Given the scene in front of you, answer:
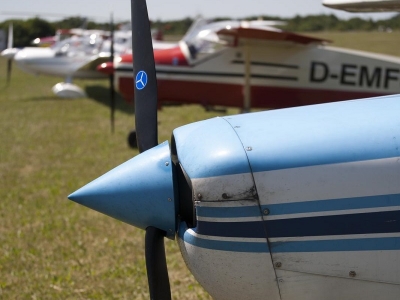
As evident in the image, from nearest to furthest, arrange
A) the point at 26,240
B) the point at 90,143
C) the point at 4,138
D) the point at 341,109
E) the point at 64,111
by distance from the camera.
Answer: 1. the point at 341,109
2. the point at 26,240
3. the point at 90,143
4. the point at 4,138
5. the point at 64,111

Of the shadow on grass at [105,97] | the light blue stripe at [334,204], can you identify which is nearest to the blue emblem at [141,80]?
the light blue stripe at [334,204]

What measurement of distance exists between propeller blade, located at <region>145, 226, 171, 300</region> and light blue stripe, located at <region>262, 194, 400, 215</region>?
515 mm

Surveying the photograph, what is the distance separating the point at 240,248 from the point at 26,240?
3119 millimetres

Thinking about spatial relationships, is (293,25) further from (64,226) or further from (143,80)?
(143,80)

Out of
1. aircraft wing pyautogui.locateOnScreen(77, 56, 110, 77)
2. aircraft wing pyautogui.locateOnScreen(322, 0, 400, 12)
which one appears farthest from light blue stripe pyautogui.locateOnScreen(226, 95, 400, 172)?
aircraft wing pyautogui.locateOnScreen(77, 56, 110, 77)

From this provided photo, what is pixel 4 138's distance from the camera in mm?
10039

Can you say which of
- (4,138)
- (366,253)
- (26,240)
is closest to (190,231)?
(366,253)

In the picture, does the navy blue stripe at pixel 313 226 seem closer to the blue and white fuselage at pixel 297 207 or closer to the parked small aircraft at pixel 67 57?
the blue and white fuselage at pixel 297 207

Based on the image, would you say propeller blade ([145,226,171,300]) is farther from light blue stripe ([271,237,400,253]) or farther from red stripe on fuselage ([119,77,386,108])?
red stripe on fuselage ([119,77,386,108])

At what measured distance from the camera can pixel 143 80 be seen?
9.63 feet

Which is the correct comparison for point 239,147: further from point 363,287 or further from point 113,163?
point 113,163

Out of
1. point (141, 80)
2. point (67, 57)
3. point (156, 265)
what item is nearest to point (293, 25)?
point (67, 57)

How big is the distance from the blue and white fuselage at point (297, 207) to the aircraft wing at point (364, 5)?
1.60 m

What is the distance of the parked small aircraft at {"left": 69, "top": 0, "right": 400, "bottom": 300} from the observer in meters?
2.22
